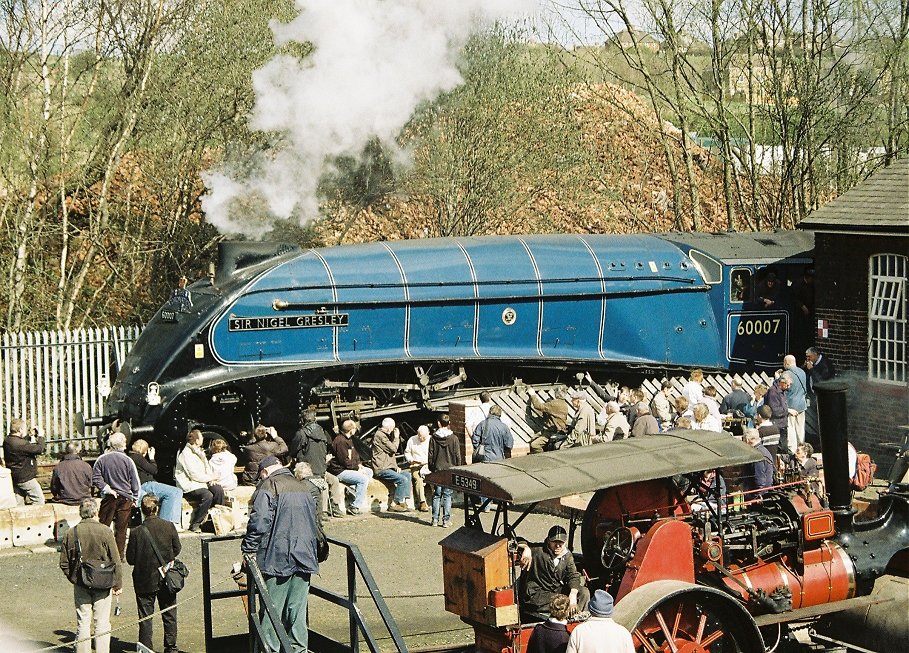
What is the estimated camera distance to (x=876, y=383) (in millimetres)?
18844

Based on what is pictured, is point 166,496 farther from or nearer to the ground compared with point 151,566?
farther from the ground

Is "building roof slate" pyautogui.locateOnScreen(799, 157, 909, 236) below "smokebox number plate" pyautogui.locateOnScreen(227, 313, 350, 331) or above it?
above

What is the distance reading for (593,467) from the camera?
8.86 metres

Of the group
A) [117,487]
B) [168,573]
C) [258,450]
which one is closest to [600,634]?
[168,573]

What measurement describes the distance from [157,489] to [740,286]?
1073cm

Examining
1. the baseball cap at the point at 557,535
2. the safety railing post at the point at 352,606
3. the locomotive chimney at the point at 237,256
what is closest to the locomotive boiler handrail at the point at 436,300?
the locomotive chimney at the point at 237,256

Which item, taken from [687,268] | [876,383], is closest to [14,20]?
[687,268]

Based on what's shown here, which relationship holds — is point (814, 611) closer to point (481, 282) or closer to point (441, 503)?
point (441, 503)

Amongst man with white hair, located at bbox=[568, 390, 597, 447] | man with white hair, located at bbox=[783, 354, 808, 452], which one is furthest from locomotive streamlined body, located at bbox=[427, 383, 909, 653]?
man with white hair, located at bbox=[783, 354, 808, 452]

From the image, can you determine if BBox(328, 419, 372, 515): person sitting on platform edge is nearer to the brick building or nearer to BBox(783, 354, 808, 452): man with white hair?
BBox(783, 354, 808, 452): man with white hair

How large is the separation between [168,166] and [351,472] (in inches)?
370

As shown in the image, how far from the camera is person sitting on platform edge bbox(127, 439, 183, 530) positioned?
1434cm

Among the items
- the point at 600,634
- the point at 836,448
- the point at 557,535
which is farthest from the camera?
the point at 836,448

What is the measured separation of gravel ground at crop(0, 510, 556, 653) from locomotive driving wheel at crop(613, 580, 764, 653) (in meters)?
2.93
